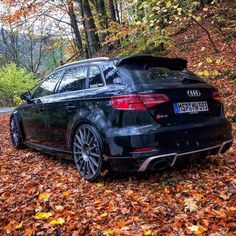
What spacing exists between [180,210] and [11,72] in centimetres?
3170

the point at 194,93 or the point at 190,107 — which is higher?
the point at 194,93

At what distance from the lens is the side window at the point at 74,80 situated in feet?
17.7

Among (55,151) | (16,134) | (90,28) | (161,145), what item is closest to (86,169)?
(55,151)

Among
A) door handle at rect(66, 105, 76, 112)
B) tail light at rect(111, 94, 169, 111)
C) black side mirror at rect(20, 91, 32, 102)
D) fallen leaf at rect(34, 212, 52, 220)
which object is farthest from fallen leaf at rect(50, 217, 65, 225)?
black side mirror at rect(20, 91, 32, 102)

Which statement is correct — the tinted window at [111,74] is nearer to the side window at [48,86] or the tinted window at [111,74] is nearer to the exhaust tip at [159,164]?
the exhaust tip at [159,164]

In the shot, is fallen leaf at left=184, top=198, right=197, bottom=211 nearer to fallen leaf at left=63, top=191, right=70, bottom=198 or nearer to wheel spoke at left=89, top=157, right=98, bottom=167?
wheel spoke at left=89, top=157, right=98, bottom=167

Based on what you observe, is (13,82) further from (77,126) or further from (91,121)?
(91,121)

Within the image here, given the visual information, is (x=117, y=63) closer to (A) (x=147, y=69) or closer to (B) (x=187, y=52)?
(A) (x=147, y=69)

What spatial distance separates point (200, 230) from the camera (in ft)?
11.1

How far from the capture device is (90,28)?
19562 millimetres

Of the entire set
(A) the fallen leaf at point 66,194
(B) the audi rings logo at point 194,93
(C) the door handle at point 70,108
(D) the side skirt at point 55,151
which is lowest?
(A) the fallen leaf at point 66,194

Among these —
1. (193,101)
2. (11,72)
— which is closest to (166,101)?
(193,101)

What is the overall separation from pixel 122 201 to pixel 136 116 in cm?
105

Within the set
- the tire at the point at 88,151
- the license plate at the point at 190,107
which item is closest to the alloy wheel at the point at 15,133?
the tire at the point at 88,151
